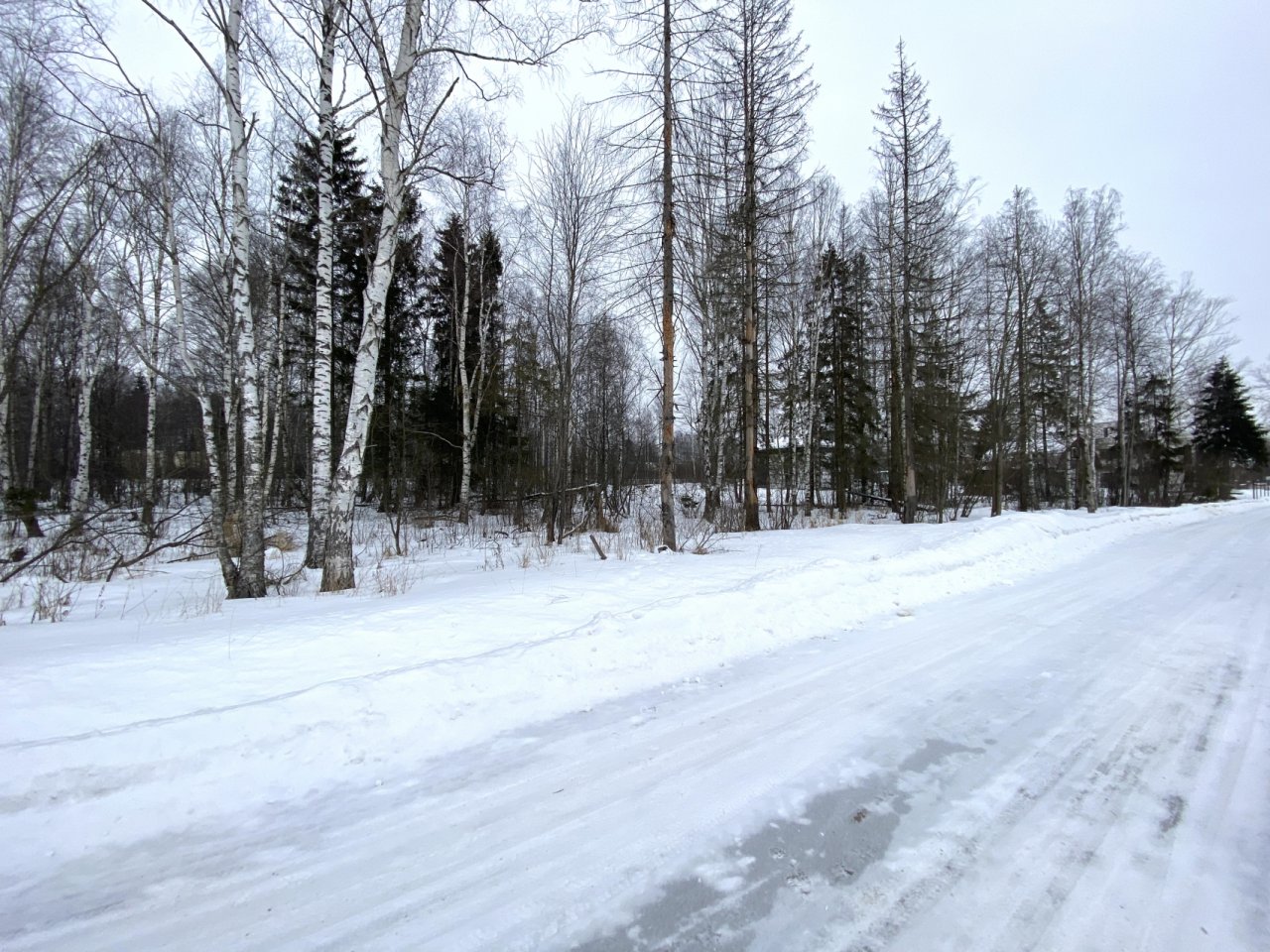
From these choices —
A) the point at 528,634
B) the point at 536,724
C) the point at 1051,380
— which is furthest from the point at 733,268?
the point at 1051,380

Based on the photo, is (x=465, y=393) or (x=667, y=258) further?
(x=465, y=393)

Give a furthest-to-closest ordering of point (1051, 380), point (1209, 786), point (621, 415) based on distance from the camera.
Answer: point (621, 415)
point (1051, 380)
point (1209, 786)

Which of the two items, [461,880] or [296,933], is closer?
[296,933]

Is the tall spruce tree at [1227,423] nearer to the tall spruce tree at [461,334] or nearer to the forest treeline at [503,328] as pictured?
the forest treeline at [503,328]

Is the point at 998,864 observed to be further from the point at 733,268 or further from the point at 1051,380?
the point at 1051,380

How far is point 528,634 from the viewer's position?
4531 millimetres

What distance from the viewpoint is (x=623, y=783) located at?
2719mm

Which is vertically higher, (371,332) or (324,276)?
(324,276)

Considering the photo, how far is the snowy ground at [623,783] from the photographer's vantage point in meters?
1.88

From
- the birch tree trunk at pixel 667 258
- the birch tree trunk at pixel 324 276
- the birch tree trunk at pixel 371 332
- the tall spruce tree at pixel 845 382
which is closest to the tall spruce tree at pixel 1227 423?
the tall spruce tree at pixel 845 382

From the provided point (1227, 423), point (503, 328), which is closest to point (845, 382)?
point (503, 328)

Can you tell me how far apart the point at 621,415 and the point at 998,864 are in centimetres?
2669

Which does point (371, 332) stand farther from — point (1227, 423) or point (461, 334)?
point (1227, 423)

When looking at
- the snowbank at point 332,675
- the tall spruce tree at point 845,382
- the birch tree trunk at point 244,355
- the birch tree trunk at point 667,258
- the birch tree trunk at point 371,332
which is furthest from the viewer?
the tall spruce tree at point 845,382
